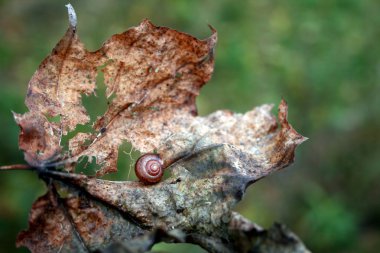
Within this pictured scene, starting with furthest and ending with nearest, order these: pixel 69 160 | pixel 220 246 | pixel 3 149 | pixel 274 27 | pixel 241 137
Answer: pixel 274 27 < pixel 3 149 < pixel 241 137 < pixel 69 160 < pixel 220 246

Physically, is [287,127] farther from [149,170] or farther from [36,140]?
[36,140]

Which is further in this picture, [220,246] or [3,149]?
[3,149]

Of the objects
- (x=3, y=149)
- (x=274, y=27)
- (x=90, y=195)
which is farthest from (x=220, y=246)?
(x=274, y=27)

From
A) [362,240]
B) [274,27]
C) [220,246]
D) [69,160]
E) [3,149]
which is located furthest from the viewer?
[274,27]

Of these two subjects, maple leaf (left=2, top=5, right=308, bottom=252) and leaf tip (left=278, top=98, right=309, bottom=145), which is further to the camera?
leaf tip (left=278, top=98, right=309, bottom=145)

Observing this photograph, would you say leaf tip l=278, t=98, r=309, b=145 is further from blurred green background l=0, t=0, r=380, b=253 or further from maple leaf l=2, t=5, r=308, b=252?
blurred green background l=0, t=0, r=380, b=253

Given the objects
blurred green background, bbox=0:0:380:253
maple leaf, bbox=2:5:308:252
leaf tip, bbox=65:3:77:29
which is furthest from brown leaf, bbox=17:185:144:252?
blurred green background, bbox=0:0:380:253

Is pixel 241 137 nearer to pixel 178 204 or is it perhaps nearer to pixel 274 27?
pixel 178 204

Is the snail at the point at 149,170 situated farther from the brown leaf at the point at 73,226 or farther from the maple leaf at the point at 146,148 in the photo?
the brown leaf at the point at 73,226
